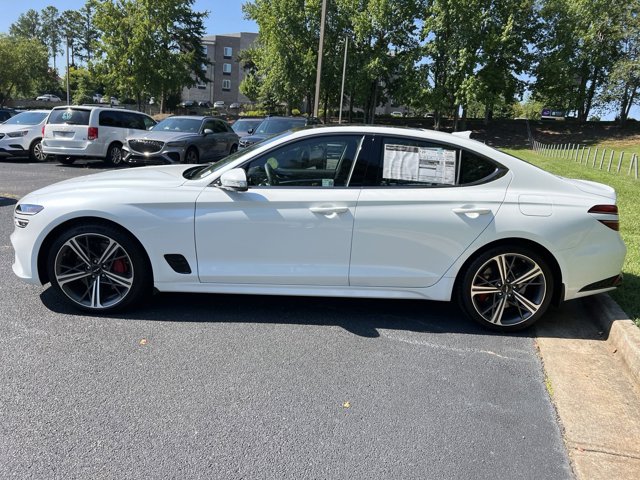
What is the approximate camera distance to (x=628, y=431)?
292cm

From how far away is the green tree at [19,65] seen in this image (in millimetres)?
53094

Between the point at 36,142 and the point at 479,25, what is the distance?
34.6m

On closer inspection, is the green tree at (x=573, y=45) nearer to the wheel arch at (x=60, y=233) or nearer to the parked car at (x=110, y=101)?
the parked car at (x=110, y=101)

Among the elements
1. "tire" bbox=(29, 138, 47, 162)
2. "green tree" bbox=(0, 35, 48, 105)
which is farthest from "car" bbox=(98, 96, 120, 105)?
"tire" bbox=(29, 138, 47, 162)

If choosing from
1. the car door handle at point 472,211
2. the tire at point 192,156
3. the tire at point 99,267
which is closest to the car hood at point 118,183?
the tire at point 99,267

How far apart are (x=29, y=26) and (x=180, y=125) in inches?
4265

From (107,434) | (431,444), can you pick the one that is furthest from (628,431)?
(107,434)

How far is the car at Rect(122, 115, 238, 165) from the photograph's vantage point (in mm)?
13398

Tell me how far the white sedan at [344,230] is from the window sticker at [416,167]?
0.01m

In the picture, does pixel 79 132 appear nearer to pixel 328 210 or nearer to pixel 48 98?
pixel 328 210

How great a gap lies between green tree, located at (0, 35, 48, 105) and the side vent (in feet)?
198

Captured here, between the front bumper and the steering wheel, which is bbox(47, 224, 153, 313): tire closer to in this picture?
the steering wheel

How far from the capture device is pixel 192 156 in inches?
557

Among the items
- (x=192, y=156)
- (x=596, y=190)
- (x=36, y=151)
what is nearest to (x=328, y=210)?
(x=596, y=190)
